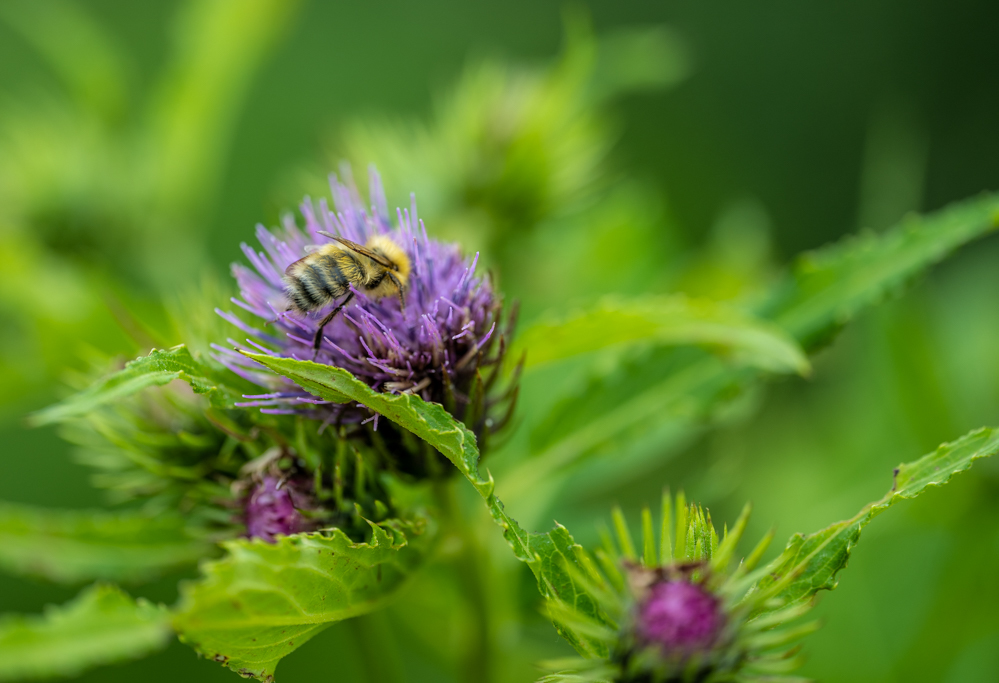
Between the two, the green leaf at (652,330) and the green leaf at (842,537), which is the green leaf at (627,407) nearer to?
the green leaf at (652,330)

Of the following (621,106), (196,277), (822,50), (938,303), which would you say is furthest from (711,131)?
(196,277)

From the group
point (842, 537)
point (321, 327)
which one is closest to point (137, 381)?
point (321, 327)

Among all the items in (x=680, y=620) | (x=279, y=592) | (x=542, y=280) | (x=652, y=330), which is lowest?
(x=680, y=620)

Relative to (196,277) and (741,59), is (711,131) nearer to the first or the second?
(741,59)

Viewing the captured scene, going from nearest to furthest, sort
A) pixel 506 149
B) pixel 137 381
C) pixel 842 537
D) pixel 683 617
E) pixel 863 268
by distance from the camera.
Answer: pixel 683 617 → pixel 137 381 → pixel 842 537 → pixel 863 268 → pixel 506 149

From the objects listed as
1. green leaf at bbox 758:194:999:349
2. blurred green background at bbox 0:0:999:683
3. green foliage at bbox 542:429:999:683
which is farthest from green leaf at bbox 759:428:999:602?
blurred green background at bbox 0:0:999:683

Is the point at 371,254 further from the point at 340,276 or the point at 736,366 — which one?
the point at 736,366
